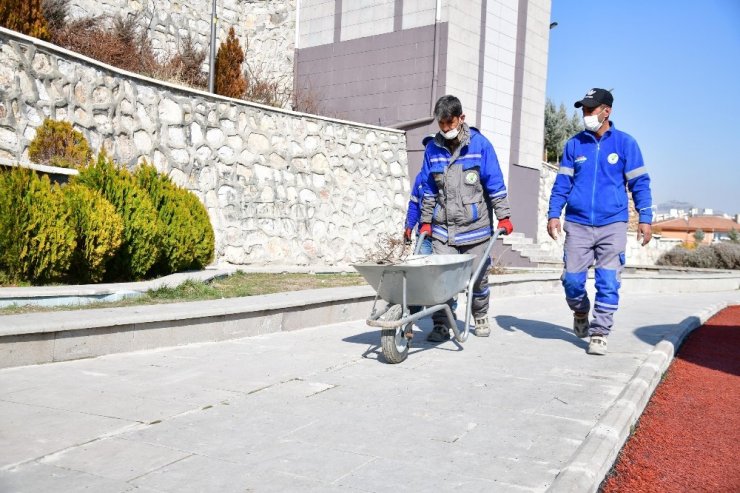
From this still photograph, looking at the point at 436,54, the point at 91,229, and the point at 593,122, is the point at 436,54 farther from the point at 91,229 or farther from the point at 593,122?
the point at 91,229

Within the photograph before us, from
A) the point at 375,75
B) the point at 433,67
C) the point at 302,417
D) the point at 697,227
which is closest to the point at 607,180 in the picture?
the point at 302,417

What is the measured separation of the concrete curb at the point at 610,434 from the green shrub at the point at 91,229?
17.0 feet

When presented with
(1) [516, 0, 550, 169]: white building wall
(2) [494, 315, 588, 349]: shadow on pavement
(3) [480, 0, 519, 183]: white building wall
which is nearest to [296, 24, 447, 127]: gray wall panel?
(3) [480, 0, 519, 183]: white building wall

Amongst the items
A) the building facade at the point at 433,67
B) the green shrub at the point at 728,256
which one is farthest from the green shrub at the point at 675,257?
the building facade at the point at 433,67

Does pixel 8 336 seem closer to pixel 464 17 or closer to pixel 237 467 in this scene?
pixel 237 467

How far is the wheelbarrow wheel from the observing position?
18.4ft

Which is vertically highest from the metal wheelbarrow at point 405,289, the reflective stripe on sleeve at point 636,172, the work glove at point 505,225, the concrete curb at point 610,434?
the reflective stripe on sleeve at point 636,172

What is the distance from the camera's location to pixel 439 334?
274 inches

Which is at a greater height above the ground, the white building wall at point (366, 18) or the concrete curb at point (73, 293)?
the white building wall at point (366, 18)

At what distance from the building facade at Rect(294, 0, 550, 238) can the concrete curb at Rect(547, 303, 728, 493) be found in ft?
38.1

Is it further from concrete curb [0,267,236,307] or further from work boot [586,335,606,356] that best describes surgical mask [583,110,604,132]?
concrete curb [0,267,236,307]

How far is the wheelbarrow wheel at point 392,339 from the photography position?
562 cm

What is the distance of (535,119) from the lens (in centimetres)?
2014

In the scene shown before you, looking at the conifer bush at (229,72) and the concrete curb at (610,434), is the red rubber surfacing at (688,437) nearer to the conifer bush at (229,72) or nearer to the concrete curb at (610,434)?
the concrete curb at (610,434)
